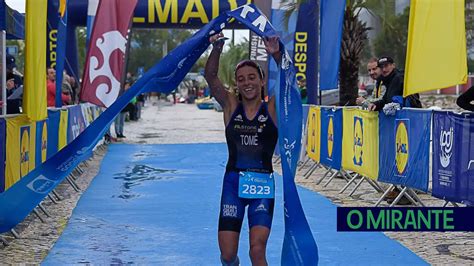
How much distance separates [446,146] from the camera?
8953 millimetres

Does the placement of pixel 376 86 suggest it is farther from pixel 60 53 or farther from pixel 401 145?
pixel 60 53

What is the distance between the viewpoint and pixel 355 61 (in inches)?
917

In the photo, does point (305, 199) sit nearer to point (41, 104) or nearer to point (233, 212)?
point (41, 104)

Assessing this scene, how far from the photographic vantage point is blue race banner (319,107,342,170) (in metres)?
13.9

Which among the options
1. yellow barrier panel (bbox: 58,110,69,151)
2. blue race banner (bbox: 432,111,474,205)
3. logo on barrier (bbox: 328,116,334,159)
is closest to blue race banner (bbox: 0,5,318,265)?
blue race banner (bbox: 432,111,474,205)

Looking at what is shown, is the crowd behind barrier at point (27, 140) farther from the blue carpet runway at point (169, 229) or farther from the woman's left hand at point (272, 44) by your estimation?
the woman's left hand at point (272, 44)

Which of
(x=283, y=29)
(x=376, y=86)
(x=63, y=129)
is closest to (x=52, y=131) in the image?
(x=63, y=129)

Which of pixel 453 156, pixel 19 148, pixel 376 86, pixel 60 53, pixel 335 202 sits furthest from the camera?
pixel 60 53

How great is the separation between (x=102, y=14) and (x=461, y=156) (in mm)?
9860

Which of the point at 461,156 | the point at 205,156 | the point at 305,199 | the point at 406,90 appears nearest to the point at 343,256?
the point at 461,156

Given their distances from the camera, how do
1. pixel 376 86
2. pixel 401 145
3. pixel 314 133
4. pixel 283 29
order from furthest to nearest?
pixel 283 29, pixel 314 133, pixel 376 86, pixel 401 145

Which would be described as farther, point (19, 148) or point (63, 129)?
point (63, 129)

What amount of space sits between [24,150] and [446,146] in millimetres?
4918

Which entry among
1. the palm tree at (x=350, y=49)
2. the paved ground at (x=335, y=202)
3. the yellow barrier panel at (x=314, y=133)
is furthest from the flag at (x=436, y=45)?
the palm tree at (x=350, y=49)
